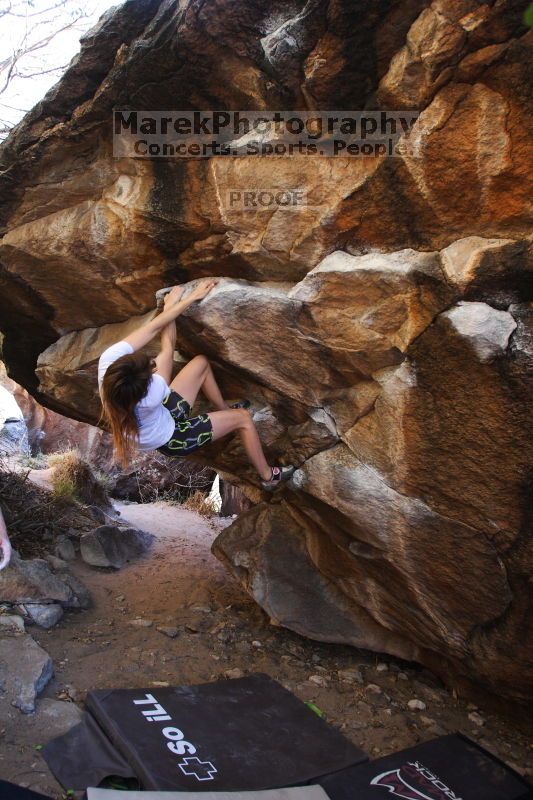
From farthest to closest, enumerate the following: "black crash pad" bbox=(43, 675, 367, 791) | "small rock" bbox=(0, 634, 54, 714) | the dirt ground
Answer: the dirt ground < "small rock" bbox=(0, 634, 54, 714) < "black crash pad" bbox=(43, 675, 367, 791)

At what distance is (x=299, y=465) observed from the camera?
3895 millimetres

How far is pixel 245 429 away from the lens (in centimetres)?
393

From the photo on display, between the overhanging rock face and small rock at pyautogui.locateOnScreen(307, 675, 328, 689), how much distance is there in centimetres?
31

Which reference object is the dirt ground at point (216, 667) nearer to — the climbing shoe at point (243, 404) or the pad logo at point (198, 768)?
the pad logo at point (198, 768)

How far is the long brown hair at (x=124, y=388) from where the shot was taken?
3.38 m

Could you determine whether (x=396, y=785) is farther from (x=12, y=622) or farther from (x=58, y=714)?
(x=12, y=622)

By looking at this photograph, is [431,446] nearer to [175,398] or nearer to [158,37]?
[175,398]

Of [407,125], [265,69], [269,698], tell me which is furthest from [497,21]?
[269,698]

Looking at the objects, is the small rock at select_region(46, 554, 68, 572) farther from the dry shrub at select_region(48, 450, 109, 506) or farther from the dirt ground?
the dry shrub at select_region(48, 450, 109, 506)

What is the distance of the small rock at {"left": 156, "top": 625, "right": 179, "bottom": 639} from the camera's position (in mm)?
4457

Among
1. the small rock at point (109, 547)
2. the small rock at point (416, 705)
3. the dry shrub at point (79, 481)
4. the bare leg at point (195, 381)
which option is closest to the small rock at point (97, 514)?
the dry shrub at point (79, 481)

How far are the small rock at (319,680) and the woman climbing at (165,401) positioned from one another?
1.24m

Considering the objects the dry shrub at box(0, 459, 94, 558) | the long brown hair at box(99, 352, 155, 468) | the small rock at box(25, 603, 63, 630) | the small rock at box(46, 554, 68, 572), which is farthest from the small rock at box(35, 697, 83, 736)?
the dry shrub at box(0, 459, 94, 558)

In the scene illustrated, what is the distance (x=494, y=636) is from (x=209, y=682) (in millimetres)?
1671
